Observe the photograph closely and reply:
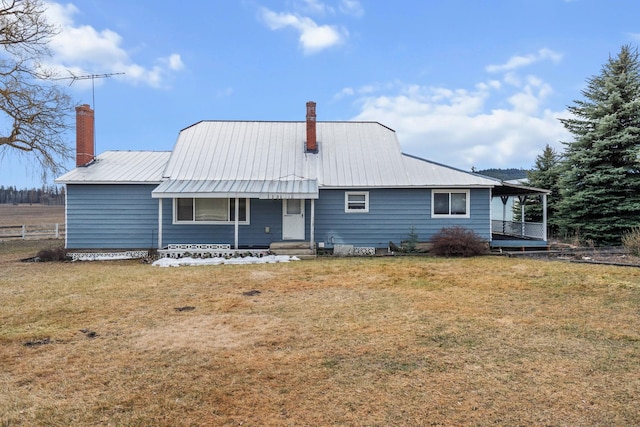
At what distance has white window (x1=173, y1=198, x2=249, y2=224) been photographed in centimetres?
1516

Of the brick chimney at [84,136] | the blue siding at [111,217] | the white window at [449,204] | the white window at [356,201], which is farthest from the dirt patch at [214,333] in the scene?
the brick chimney at [84,136]

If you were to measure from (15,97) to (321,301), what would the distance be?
1921cm

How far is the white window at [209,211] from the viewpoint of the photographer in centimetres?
1516

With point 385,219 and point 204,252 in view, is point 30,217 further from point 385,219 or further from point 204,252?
point 385,219

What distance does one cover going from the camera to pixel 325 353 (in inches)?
192

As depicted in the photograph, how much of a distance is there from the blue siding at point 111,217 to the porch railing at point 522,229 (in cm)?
1547

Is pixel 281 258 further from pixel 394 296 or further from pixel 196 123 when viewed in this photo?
pixel 196 123

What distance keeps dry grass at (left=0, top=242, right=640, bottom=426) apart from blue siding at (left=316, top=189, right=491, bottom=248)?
5623mm

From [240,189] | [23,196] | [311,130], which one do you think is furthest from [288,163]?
[23,196]

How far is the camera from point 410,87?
733 inches

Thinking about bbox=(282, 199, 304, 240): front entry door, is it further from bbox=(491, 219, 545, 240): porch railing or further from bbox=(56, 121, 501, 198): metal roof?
bbox=(491, 219, 545, 240): porch railing

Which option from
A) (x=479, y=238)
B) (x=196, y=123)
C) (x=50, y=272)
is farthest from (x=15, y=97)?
(x=479, y=238)

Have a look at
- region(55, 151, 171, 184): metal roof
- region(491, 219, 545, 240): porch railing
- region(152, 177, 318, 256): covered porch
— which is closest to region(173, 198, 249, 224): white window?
region(152, 177, 318, 256): covered porch

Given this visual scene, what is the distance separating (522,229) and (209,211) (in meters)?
13.6
